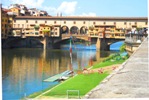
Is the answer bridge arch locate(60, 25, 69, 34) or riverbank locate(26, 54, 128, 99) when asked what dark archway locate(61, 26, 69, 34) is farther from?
riverbank locate(26, 54, 128, 99)

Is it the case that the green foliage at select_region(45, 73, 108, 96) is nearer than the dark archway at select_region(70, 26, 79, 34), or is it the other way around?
the green foliage at select_region(45, 73, 108, 96)

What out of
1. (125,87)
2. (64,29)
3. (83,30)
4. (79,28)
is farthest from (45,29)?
(125,87)

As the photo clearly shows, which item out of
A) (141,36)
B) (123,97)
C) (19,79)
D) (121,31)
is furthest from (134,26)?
(123,97)

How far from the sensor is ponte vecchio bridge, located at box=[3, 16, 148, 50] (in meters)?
18.2

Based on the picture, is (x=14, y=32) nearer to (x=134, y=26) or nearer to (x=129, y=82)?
(x=134, y=26)

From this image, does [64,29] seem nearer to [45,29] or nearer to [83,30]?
[83,30]

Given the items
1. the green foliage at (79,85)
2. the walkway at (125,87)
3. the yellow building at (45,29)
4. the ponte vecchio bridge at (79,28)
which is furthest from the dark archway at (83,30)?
the walkway at (125,87)

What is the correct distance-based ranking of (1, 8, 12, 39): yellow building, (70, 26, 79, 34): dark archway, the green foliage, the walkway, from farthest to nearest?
(70, 26, 79, 34): dark archway → (1, 8, 12, 39): yellow building → the green foliage → the walkway

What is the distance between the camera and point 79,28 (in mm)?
19188

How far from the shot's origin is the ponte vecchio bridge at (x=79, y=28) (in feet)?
59.9

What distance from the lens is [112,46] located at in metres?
20.8

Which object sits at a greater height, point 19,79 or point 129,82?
point 129,82

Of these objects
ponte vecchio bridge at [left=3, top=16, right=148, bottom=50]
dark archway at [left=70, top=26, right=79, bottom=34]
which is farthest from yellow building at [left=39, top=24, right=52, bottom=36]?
dark archway at [left=70, top=26, right=79, bottom=34]

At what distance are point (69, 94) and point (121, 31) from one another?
47.4 ft
